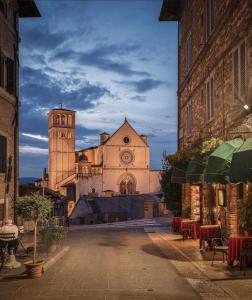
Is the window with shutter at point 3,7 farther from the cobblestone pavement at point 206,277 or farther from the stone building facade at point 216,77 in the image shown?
the cobblestone pavement at point 206,277

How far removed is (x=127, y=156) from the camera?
72.1m

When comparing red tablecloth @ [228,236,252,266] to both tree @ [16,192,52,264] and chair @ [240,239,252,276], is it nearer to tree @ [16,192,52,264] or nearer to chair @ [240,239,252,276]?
chair @ [240,239,252,276]

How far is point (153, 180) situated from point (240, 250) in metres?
60.8

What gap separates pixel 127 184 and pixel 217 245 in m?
56.5

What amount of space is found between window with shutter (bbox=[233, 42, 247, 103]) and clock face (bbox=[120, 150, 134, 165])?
57.4 metres

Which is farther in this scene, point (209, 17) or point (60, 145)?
point (60, 145)

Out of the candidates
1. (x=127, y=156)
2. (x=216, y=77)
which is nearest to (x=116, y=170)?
(x=127, y=156)

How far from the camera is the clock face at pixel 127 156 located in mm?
71625

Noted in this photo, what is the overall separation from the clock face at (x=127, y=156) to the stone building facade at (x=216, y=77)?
1815 inches

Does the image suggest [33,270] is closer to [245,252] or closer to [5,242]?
[5,242]

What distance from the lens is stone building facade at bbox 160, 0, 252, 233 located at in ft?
44.2

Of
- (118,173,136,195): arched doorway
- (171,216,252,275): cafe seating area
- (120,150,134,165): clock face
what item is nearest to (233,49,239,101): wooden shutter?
(171,216,252,275): cafe seating area

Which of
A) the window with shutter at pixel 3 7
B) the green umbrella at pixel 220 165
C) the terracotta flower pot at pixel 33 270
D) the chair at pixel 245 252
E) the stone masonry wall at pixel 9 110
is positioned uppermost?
the window with shutter at pixel 3 7

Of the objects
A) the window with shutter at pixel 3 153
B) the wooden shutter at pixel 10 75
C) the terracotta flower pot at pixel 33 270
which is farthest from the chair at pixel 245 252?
the wooden shutter at pixel 10 75
